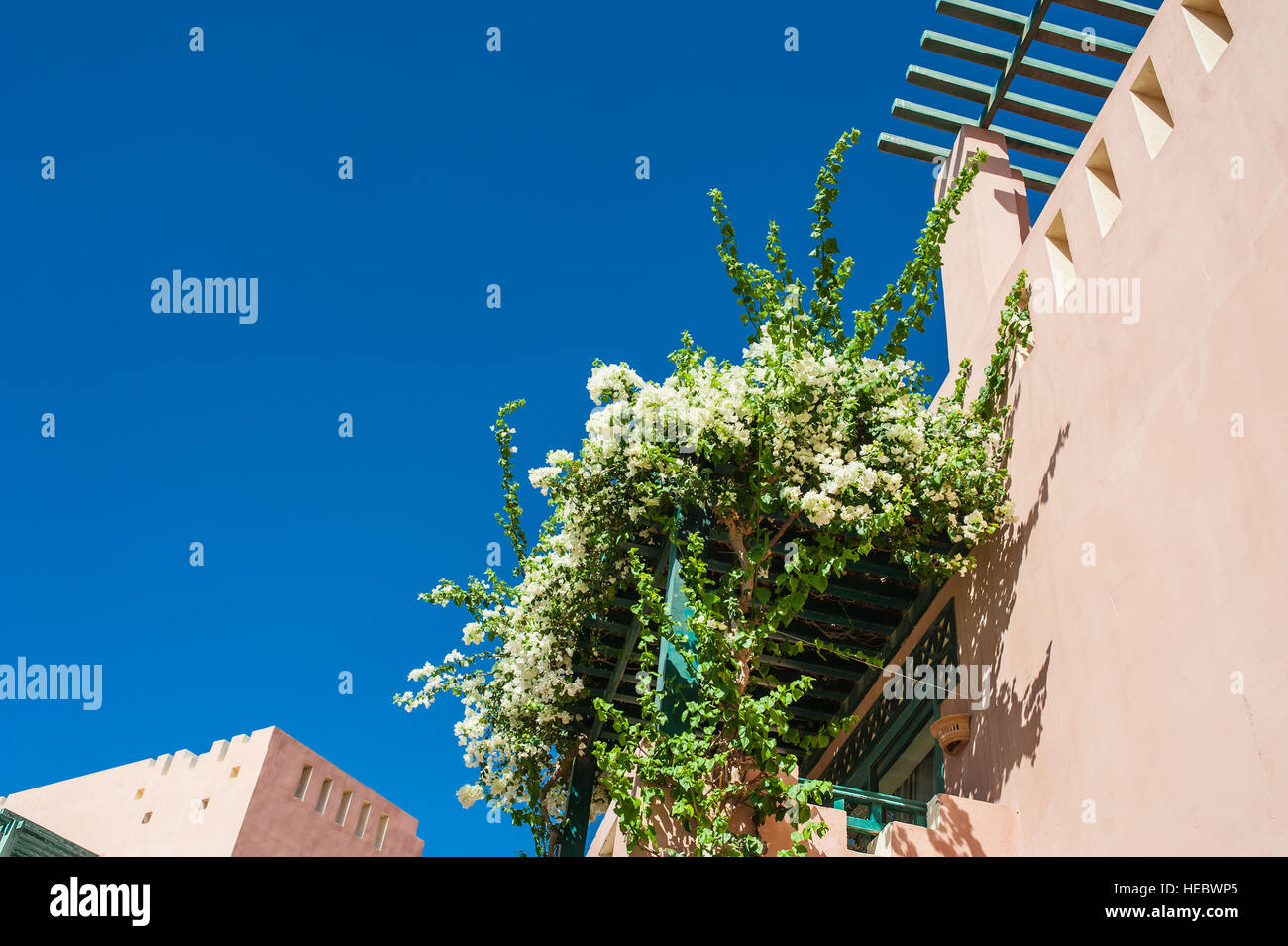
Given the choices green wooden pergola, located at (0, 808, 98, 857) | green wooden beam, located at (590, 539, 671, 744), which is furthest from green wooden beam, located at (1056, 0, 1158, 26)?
green wooden pergola, located at (0, 808, 98, 857)

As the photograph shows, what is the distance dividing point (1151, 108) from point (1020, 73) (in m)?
4.11

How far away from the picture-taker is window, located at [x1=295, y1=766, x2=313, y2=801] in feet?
65.5

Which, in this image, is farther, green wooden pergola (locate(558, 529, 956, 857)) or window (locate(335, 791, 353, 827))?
window (locate(335, 791, 353, 827))

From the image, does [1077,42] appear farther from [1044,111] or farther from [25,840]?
[25,840]

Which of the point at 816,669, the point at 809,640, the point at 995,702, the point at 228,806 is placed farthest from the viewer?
the point at 228,806

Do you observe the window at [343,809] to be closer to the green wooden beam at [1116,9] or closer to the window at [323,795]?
the window at [323,795]

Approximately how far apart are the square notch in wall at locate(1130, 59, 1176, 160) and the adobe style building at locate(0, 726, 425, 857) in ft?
57.3

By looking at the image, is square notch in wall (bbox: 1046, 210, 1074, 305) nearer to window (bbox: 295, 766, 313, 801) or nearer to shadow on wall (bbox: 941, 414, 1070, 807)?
shadow on wall (bbox: 941, 414, 1070, 807)

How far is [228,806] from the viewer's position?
747 inches

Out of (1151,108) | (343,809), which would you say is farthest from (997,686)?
(343,809)

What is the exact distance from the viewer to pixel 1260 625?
4043 millimetres

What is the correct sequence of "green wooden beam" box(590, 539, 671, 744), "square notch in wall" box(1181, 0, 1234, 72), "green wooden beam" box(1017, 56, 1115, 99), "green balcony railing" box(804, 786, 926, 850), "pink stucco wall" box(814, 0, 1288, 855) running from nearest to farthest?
"pink stucco wall" box(814, 0, 1288, 855)
"square notch in wall" box(1181, 0, 1234, 72)
"green balcony railing" box(804, 786, 926, 850)
"green wooden beam" box(590, 539, 671, 744)
"green wooden beam" box(1017, 56, 1115, 99)
